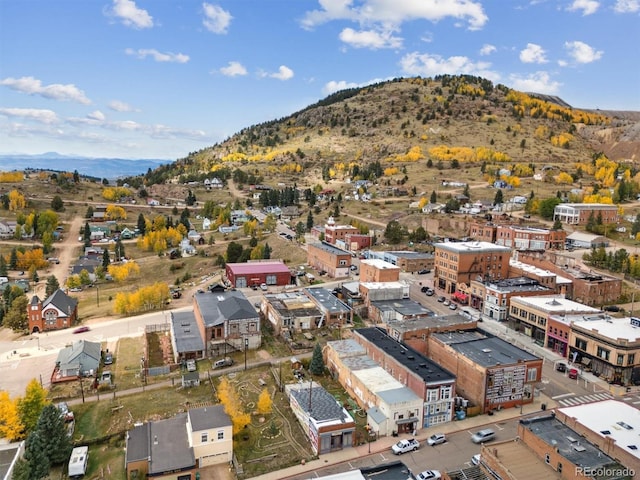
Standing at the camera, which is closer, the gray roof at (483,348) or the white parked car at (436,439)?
the white parked car at (436,439)

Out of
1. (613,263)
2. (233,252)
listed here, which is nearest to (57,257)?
(233,252)

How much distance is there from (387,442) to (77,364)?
26.6 metres

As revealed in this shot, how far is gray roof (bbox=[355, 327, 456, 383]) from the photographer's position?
33.3m

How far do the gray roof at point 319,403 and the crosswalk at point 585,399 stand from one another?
682 inches

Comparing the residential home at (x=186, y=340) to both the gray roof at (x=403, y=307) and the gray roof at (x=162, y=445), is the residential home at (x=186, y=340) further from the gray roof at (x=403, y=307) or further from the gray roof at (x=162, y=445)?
the gray roof at (x=403, y=307)

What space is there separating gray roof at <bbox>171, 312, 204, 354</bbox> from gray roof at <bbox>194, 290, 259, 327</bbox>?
1853 mm

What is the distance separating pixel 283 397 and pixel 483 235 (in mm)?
57329

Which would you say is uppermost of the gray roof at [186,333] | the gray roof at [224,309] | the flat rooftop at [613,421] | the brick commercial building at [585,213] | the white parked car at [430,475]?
the brick commercial building at [585,213]

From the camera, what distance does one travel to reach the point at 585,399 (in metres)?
36.1

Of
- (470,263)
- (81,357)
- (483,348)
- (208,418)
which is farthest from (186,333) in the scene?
(470,263)

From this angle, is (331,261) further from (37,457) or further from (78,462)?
(37,457)

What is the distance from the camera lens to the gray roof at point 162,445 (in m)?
26.7

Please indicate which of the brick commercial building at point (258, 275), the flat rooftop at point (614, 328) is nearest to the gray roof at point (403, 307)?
the flat rooftop at point (614, 328)

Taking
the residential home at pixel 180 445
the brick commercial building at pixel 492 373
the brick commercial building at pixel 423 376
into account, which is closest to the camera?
the residential home at pixel 180 445
